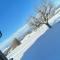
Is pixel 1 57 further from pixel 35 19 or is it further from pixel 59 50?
pixel 35 19

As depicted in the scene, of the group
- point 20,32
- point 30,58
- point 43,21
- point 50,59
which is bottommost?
point 50,59

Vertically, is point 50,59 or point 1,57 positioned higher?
point 1,57

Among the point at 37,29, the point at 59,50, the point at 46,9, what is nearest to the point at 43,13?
the point at 46,9

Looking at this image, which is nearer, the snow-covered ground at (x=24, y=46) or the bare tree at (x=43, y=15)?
the snow-covered ground at (x=24, y=46)

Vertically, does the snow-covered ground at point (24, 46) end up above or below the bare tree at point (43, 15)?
below

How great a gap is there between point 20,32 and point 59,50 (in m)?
32.9

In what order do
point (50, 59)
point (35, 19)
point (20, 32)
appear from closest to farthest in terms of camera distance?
point (50, 59) < point (35, 19) < point (20, 32)

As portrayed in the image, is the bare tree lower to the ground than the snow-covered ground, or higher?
higher

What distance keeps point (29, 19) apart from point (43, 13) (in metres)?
4.87

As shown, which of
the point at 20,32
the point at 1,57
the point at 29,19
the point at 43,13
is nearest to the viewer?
the point at 1,57

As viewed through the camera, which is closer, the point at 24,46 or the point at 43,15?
the point at 24,46

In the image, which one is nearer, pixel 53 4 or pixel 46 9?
pixel 46 9

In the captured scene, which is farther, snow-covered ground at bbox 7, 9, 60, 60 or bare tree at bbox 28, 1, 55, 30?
bare tree at bbox 28, 1, 55, 30

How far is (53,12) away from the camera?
3603 cm
